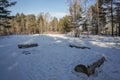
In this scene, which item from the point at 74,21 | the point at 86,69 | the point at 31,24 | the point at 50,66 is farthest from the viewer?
the point at 31,24

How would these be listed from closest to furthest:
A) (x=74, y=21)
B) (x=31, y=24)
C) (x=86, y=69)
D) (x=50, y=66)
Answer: (x=86, y=69), (x=50, y=66), (x=74, y=21), (x=31, y=24)

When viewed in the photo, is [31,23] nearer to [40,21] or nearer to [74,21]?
[40,21]

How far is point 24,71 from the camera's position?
11953mm

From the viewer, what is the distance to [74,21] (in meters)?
41.2

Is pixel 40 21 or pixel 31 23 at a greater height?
pixel 40 21

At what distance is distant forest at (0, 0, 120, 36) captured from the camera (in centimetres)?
3864

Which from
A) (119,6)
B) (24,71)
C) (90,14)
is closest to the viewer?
(24,71)

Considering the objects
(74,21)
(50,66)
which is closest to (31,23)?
(74,21)

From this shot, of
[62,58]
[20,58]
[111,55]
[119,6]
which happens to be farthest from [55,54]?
[119,6]

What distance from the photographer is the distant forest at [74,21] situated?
38.6m

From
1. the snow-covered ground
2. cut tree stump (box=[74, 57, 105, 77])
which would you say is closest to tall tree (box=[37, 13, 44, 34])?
the snow-covered ground

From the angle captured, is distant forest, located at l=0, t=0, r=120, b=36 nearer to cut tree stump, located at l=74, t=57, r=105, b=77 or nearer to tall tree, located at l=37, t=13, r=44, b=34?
tall tree, located at l=37, t=13, r=44, b=34

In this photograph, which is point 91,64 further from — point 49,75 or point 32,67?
point 32,67

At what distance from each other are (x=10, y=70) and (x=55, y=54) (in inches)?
183
